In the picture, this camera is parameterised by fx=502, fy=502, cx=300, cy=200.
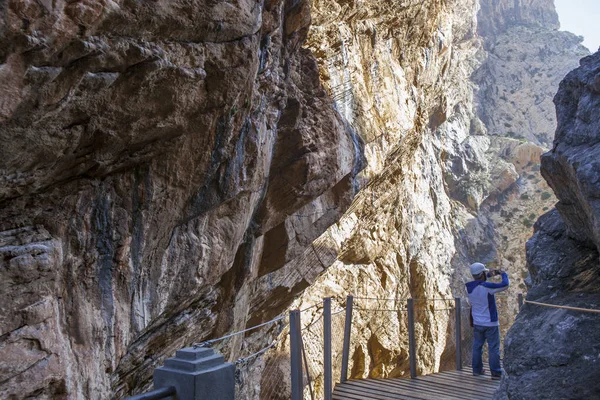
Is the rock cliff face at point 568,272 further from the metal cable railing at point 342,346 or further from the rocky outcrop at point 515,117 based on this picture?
the rocky outcrop at point 515,117

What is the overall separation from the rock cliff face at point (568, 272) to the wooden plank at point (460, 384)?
6.87 feet

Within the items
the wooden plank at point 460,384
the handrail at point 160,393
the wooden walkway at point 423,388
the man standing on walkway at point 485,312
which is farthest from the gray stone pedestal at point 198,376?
the man standing on walkway at point 485,312

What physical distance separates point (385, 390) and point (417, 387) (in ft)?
1.66

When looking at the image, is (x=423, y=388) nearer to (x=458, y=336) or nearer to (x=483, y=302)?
(x=483, y=302)

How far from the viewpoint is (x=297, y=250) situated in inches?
412

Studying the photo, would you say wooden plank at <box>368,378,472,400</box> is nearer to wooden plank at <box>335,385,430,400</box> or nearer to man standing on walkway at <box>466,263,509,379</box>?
wooden plank at <box>335,385,430,400</box>

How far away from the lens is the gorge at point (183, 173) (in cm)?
456

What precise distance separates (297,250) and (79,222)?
5.52 metres

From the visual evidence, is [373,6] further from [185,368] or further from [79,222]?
[185,368]

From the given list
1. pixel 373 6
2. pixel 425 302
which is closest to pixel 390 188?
pixel 425 302

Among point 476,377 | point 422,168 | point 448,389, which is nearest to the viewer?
point 448,389

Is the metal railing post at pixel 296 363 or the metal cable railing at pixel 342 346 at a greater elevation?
the metal railing post at pixel 296 363

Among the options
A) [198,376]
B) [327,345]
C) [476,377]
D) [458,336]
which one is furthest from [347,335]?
[198,376]

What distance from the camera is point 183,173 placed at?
21.1 ft
